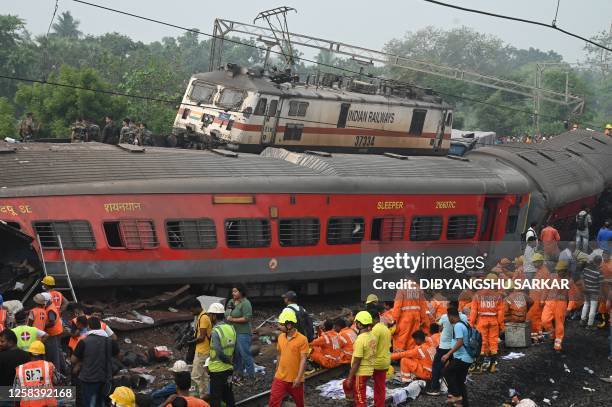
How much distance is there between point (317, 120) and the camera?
25.9 metres

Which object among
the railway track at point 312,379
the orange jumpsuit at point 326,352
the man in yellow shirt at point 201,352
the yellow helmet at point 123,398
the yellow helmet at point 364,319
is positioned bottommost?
the railway track at point 312,379

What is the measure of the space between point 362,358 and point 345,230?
331 inches

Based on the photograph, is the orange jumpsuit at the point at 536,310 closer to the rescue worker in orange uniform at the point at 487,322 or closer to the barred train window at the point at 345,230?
the rescue worker in orange uniform at the point at 487,322

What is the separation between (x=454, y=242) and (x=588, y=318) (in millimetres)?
4349

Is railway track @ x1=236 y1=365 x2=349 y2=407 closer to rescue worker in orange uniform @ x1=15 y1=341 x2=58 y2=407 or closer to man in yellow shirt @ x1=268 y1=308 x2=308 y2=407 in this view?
man in yellow shirt @ x1=268 y1=308 x2=308 y2=407

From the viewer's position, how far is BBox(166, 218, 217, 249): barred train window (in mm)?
17781

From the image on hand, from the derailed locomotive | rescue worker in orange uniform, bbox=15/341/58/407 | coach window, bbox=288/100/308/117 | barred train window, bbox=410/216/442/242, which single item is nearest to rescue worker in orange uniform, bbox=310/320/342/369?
rescue worker in orange uniform, bbox=15/341/58/407

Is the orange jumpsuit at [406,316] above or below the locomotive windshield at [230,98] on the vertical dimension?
below

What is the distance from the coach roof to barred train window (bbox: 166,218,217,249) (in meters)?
0.62

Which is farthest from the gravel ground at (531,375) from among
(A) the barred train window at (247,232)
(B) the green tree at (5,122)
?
(B) the green tree at (5,122)

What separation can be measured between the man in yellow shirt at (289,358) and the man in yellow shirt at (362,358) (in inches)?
28.7

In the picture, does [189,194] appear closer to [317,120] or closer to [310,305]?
[310,305]

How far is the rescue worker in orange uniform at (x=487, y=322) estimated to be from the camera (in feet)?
51.1

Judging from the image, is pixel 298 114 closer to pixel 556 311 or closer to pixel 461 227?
pixel 461 227
